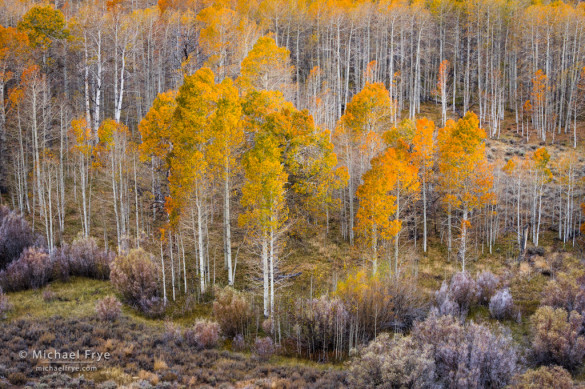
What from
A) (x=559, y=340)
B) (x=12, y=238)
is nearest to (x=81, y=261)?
(x=12, y=238)

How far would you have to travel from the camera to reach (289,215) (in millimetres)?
22531

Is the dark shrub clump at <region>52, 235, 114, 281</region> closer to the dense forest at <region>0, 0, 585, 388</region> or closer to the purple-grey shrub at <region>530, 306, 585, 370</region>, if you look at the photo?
the dense forest at <region>0, 0, 585, 388</region>

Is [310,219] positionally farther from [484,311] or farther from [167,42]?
[167,42]

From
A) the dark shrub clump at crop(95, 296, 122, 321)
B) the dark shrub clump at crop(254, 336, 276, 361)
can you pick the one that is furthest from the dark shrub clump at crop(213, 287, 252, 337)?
the dark shrub clump at crop(95, 296, 122, 321)

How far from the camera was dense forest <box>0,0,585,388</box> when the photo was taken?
12039 mm

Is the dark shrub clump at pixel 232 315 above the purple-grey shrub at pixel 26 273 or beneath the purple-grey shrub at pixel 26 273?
beneath

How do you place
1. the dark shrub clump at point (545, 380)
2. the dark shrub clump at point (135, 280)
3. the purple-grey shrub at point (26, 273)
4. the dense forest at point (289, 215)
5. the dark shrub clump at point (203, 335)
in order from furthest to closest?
the purple-grey shrub at point (26, 273) → the dark shrub clump at point (135, 280) → the dark shrub clump at point (203, 335) → the dense forest at point (289, 215) → the dark shrub clump at point (545, 380)

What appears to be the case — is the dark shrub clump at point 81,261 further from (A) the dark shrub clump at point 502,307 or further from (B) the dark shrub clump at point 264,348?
(A) the dark shrub clump at point 502,307

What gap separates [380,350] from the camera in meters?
10.1

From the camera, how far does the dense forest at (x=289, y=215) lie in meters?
12.0

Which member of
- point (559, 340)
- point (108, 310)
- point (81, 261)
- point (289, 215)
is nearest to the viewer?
point (559, 340)

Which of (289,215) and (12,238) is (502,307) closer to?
(289,215)

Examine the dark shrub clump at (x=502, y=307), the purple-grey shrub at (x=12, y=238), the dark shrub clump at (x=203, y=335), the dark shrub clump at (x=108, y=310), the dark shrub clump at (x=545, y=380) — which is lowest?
the dark shrub clump at (x=502, y=307)

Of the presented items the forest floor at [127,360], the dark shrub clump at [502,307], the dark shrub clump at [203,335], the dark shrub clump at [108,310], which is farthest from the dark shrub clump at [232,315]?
the dark shrub clump at [502,307]
